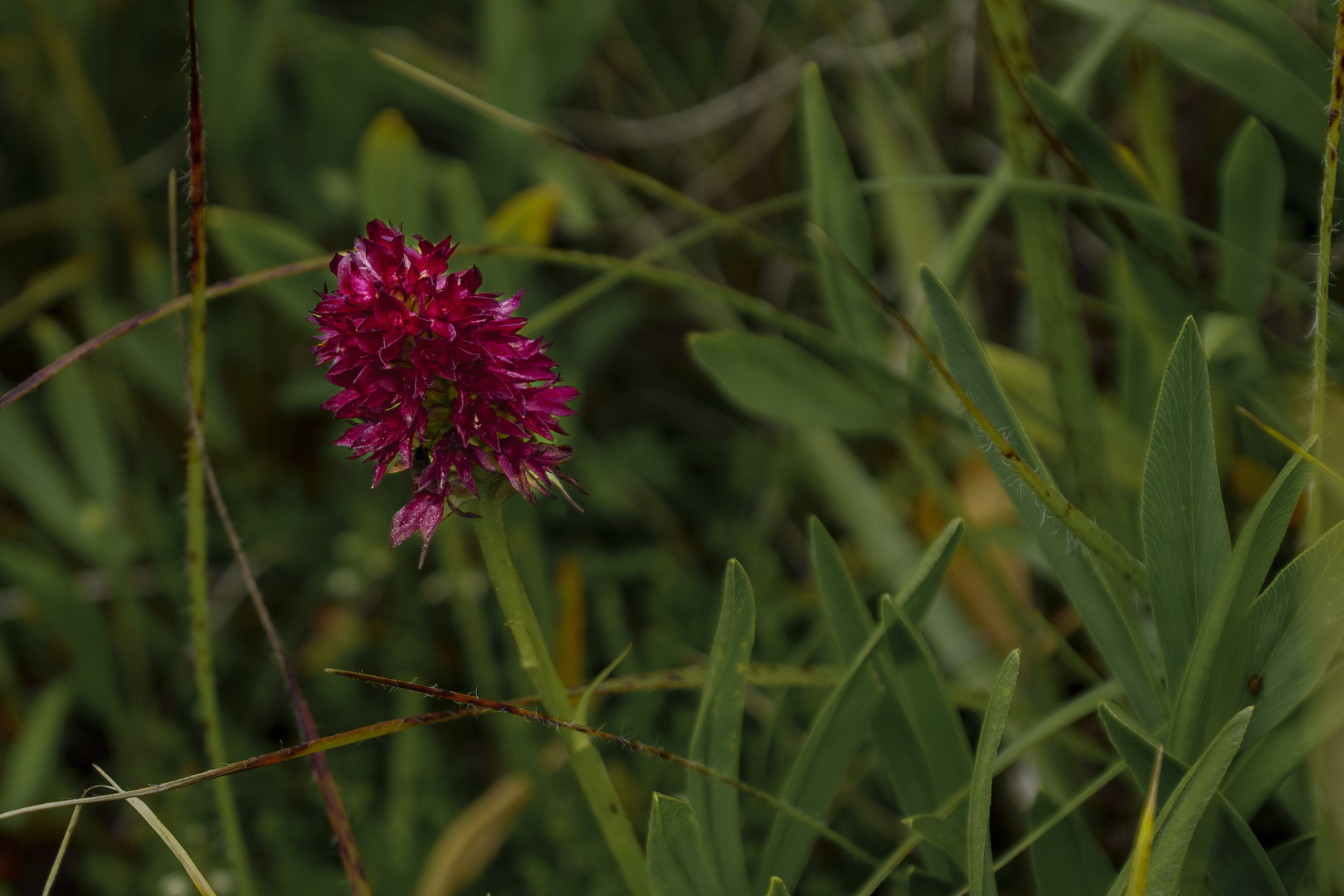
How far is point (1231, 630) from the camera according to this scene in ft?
1.80

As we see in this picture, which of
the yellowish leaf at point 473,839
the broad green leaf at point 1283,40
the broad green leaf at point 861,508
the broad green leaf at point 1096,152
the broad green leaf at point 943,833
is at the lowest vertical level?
the yellowish leaf at point 473,839

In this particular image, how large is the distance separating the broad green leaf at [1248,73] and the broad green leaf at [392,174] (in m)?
0.79

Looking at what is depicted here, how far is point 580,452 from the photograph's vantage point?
1442 mm

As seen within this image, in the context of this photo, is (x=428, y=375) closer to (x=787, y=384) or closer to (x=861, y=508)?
(x=787, y=384)

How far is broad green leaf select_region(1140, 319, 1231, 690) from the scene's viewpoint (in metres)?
0.56

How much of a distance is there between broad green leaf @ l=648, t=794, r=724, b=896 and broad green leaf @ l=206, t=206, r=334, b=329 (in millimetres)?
793

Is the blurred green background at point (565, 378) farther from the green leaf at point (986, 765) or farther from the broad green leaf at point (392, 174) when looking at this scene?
the green leaf at point (986, 765)

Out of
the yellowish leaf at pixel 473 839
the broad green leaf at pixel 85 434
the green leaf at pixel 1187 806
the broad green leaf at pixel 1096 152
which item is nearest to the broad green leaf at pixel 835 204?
the broad green leaf at pixel 1096 152

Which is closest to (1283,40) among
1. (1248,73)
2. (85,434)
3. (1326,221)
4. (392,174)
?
(1248,73)

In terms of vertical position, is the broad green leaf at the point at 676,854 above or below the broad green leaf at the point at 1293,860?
above

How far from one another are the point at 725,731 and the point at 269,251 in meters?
0.88

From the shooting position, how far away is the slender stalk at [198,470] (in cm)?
63

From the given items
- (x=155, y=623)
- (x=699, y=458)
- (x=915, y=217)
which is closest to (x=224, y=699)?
(x=155, y=623)

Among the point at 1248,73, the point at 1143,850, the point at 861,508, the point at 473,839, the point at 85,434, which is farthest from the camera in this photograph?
the point at 85,434
